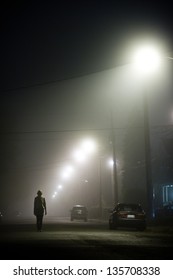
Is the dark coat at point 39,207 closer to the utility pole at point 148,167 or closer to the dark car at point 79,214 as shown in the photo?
the utility pole at point 148,167

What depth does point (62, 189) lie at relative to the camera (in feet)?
431

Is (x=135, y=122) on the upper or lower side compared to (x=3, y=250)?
upper

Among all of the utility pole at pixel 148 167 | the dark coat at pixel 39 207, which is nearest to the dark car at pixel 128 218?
the utility pole at pixel 148 167

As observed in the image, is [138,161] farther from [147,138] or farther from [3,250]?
[3,250]

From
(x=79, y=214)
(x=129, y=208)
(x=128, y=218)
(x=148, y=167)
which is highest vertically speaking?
(x=148, y=167)

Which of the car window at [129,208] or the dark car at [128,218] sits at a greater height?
the car window at [129,208]

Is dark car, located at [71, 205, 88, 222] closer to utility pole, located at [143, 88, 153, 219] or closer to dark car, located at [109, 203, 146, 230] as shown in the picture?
utility pole, located at [143, 88, 153, 219]

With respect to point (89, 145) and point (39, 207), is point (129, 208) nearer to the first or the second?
point (39, 207)

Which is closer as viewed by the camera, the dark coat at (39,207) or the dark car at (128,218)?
the dark coat at (39,207)

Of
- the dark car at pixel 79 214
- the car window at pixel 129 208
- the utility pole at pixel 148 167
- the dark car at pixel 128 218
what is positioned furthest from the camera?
the dark car at pixel 79 214

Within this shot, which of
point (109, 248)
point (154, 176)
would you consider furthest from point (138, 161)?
point (109, 248)

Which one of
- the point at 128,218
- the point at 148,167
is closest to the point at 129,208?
the point at 128,218
